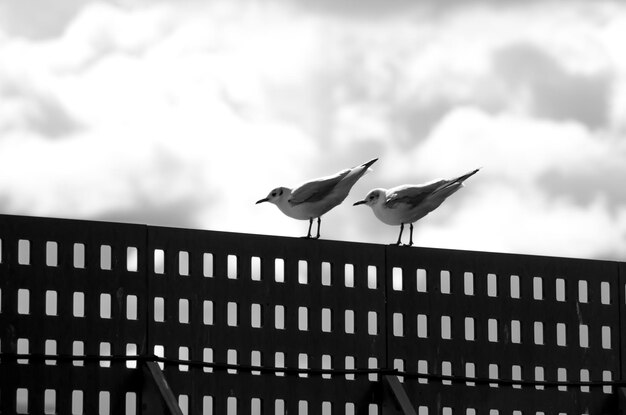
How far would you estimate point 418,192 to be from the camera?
15.9 meters

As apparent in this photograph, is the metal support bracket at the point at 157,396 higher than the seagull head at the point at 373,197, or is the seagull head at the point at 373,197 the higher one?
the seagull head at the point at 373,197

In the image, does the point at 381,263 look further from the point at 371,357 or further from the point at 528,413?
the point at 528,413

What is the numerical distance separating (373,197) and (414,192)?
0.48 meters

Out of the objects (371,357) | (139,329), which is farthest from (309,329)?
(139,329)

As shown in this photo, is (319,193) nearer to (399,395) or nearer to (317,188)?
(317,188)

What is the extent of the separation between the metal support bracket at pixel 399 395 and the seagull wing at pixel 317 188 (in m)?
1.94

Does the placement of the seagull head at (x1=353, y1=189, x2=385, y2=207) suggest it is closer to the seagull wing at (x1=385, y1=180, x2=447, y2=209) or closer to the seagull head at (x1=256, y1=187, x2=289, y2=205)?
the seagull wing at (x1=385, y1=180, x2=447, y2=209)

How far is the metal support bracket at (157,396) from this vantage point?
13961mm

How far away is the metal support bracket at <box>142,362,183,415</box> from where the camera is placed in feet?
45.8

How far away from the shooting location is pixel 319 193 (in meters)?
15.8

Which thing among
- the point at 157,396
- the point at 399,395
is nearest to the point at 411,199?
the point at 399,395

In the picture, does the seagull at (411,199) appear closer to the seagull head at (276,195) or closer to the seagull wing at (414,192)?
the seagull wing at (414,192)

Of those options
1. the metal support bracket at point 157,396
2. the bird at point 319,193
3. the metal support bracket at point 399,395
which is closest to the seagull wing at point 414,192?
the bird at point 319,193

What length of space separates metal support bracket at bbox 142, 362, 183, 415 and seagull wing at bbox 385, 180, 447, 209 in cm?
321
